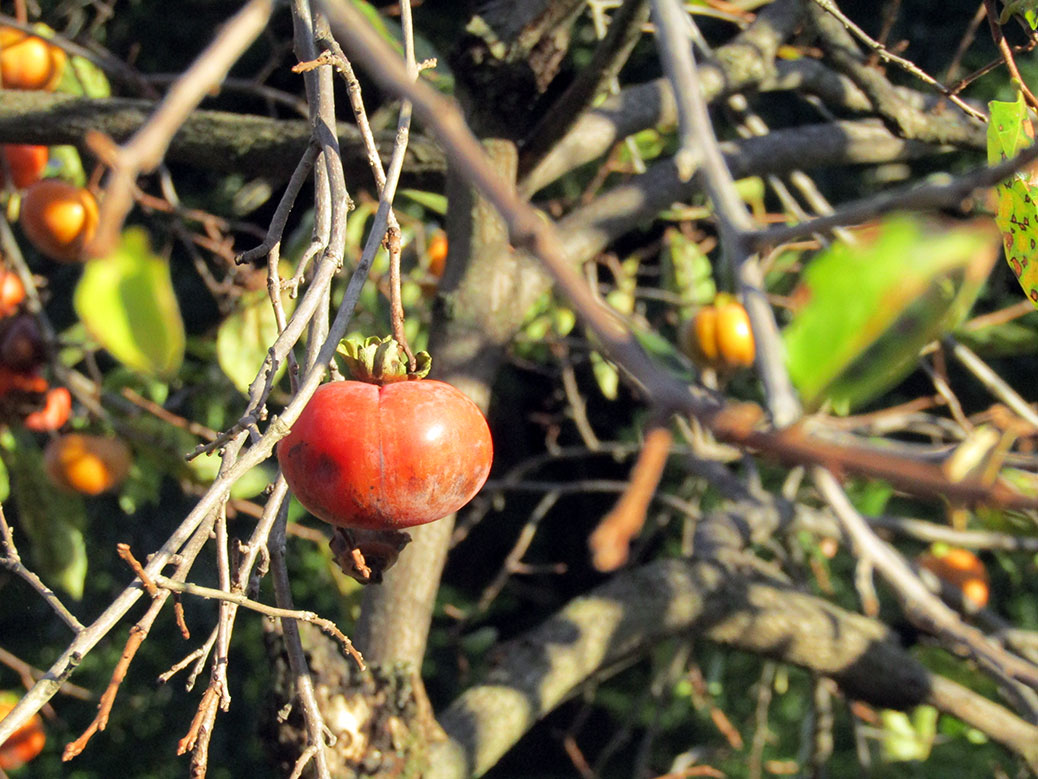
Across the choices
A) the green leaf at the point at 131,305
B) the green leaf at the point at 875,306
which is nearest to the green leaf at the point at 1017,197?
the green leaf at the point at 875,306

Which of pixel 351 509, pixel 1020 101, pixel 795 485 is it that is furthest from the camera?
pixel 795 485

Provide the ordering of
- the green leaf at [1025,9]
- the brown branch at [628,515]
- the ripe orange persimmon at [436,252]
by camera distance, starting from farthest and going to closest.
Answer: the ripe orange persimmon at [436,252] → the green leaf at [1025,9] → the brown branch at [628,515]

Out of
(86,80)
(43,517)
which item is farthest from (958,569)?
(86,80)

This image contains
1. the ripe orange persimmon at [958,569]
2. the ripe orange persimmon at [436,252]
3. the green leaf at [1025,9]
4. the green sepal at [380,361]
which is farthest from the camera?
the ripe orange persimmon at [958,569]

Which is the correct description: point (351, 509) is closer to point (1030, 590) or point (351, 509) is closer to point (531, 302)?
point (531, 302)

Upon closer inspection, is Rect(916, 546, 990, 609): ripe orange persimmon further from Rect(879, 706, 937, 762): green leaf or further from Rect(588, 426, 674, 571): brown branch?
Rect(588, 426, 674, 571): brown branch

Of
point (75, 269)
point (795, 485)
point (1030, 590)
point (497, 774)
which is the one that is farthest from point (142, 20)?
point (1030, 590)

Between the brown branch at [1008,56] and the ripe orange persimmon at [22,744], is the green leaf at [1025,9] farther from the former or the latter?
the ripe orange persimmon at [22,744]
